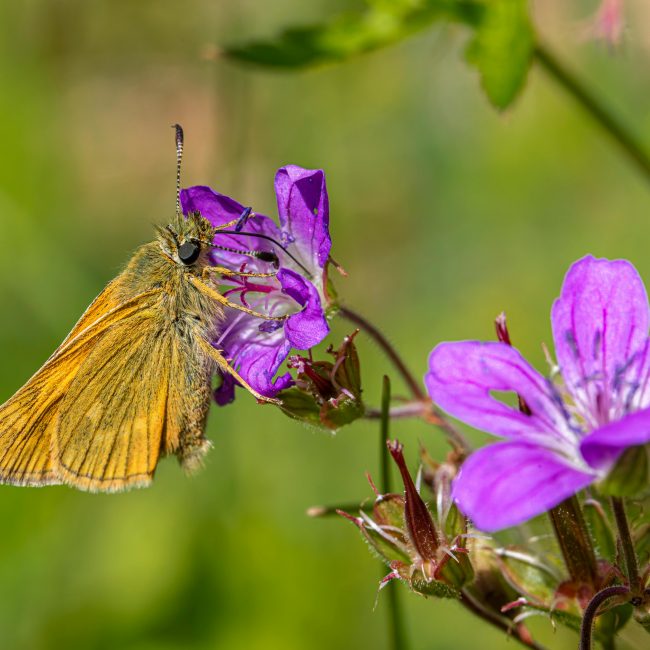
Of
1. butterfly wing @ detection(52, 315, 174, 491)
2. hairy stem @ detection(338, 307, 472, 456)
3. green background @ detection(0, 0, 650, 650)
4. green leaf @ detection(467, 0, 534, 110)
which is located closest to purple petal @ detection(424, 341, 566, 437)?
hairy stem @ detection(338, 307, 472, 456)

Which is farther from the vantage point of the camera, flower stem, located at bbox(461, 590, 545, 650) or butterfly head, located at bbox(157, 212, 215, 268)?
butterfly head, located at bbox(157, 212, 215, 268)

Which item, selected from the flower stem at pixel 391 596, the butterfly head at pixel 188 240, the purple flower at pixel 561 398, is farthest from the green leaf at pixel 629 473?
the butterfly head at pixel 188 240

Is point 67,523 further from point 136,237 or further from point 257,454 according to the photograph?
point 136,237

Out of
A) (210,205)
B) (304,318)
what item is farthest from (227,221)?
(304,318)

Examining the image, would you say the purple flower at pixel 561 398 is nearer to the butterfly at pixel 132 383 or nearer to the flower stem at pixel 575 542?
the flower stem at pixel 575 542

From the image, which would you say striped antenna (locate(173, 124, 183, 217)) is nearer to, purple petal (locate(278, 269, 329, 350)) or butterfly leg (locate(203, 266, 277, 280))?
butterfly leg (locate(203, 266, 277, 280))

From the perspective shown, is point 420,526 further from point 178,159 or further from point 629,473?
point 178,159

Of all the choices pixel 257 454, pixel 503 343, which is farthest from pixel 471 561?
pixel 257 454
